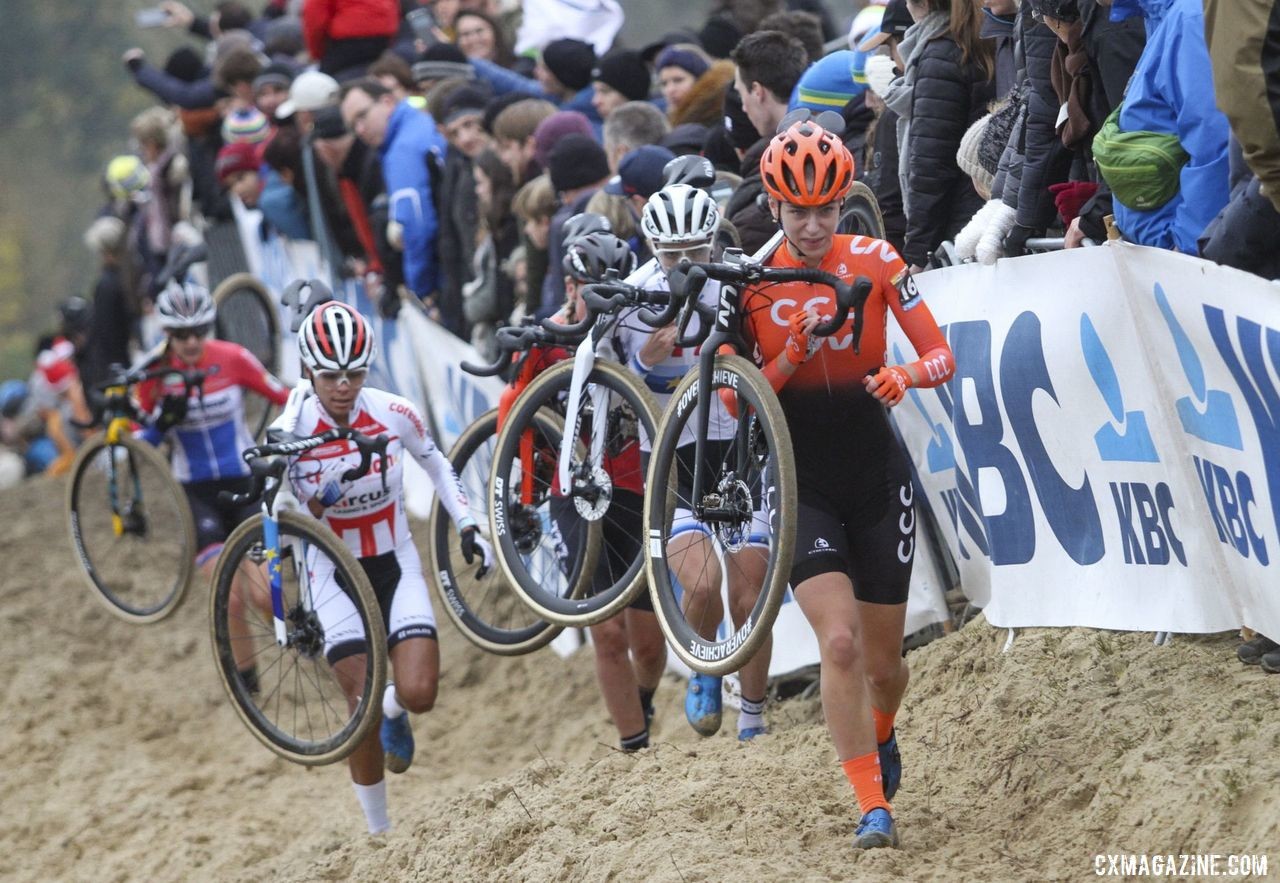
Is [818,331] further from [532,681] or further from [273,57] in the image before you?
[273,57]

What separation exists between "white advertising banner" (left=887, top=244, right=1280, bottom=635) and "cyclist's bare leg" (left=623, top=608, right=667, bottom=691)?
1483mm

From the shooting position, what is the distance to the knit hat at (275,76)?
15422 millimetres

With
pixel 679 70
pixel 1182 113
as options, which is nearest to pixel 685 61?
pixel 679 70

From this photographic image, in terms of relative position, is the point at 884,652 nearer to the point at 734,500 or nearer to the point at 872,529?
the point at 872,529

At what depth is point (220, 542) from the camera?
11.9m

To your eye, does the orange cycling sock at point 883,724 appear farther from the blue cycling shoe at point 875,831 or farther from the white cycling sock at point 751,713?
the white cycling sock at point 751,713

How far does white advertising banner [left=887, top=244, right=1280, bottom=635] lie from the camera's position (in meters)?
6.02

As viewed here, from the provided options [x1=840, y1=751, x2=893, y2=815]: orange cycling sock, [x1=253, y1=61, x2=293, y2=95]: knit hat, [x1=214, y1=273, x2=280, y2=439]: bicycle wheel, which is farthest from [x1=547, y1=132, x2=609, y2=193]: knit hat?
[x1=253, y1=61, x2=293, y2=95]: knit hat

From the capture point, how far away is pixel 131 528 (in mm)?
11758

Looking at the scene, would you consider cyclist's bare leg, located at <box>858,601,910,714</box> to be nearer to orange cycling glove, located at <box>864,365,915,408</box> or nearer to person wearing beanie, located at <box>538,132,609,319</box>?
orange cycling glove, located at <box>864,365,915,408</box>

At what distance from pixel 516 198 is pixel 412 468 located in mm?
4517

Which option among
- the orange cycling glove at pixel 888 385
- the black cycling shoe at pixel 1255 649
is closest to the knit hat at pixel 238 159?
the orange cycling glove at pixel 888 385

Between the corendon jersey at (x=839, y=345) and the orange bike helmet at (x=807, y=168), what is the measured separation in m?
0.28

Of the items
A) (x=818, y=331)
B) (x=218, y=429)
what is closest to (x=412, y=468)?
(x=218, y=429)
